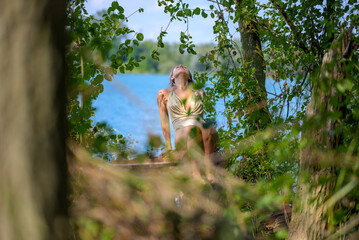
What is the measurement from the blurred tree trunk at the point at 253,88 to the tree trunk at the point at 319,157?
181 centimetres

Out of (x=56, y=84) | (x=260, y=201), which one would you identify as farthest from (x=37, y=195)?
(x=260, y=201)

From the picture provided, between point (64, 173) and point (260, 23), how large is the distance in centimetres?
531

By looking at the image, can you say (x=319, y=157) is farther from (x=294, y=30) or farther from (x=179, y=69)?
(x=294, y=30)

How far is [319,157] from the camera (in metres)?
Result: 2.18

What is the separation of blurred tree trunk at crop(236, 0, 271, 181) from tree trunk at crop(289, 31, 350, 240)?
1812 millimetres

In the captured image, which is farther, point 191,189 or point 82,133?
point 82,133

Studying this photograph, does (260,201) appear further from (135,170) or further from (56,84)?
(56,84)

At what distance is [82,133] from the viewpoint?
6.86 ft

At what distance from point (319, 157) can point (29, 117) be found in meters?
1.63

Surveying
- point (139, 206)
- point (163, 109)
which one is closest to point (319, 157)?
point (139, 206)

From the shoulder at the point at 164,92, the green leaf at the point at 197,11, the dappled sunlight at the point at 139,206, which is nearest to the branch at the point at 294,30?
the green leaf at the point at 197,11

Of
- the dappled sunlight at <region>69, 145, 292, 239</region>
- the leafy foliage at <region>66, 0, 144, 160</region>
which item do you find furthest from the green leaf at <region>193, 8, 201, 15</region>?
the dappled sunlight at <region>69, 145, 292, 239</region>

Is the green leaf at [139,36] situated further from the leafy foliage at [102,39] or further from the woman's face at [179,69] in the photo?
the woman's face at [179,69]

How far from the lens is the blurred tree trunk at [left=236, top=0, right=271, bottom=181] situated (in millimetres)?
5023
